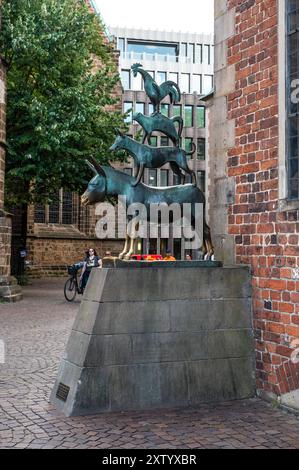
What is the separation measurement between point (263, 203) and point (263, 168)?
16.0 inches

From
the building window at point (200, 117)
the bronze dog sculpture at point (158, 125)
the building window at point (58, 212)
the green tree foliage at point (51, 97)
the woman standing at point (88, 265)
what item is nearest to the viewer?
the bronze dog sculpture at point (158, 125)

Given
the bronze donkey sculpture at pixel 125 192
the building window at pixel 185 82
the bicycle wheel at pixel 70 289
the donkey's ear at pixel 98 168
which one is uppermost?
the building window at pixel 185 82

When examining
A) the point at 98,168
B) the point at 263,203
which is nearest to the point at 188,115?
the point at 263,203

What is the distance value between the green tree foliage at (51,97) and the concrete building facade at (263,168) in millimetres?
13681

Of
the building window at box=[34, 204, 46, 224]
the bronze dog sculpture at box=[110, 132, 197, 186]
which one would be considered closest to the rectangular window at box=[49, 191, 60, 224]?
the building window at box=[34, 204, 46, 224]

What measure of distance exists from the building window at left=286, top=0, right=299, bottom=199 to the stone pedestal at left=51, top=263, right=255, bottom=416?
126 cm

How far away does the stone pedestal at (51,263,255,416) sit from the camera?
5.92m

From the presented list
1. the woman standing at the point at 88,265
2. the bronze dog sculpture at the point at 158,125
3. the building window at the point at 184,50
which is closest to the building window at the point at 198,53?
the building window at the point at 184,50

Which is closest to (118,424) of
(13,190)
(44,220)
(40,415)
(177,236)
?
(40,415)

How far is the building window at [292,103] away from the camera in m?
6.30

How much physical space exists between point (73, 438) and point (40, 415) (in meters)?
0.89

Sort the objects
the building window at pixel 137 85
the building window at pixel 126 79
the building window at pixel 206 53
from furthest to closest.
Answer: the building window at pixel 206 53 < the building window at pixel 137 85 < the building window at pixel 126 79

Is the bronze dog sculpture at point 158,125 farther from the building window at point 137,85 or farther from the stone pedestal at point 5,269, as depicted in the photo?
the building window at point 137,85
